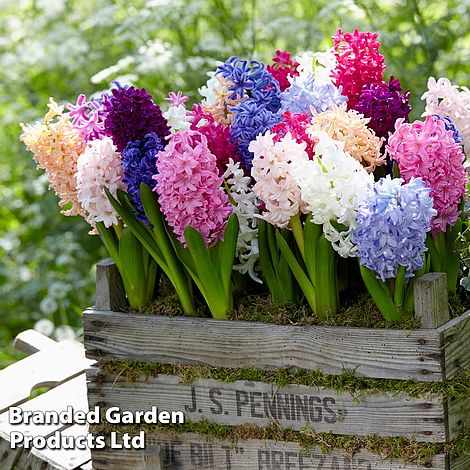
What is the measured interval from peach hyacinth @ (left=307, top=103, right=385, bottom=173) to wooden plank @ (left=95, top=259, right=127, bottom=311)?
1.88 ft

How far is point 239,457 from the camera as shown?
1.92 m

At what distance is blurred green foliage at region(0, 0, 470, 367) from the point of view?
360 cm

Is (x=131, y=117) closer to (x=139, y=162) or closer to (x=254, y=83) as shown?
(x=139, y=162)

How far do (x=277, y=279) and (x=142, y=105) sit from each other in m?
0.47

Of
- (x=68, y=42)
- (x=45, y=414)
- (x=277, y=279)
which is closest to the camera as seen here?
(x=277, y=279)

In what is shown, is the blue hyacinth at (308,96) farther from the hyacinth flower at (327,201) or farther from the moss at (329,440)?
the moss at (329,440)

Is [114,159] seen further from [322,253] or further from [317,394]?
[317,394]

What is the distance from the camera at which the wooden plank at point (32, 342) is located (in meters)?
2.97

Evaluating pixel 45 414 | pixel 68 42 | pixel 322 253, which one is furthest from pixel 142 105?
pixel 68 42

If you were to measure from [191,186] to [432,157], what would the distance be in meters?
0.46

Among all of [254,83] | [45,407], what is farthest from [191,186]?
[45,407]

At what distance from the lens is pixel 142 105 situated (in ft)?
6.37

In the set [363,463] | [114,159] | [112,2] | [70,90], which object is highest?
[112,2]

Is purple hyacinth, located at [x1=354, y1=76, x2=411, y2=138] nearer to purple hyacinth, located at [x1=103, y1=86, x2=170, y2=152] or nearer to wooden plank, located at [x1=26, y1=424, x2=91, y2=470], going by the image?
purple hyacinth, located at [x1=103, y1=86, x2=170, y2=152]
